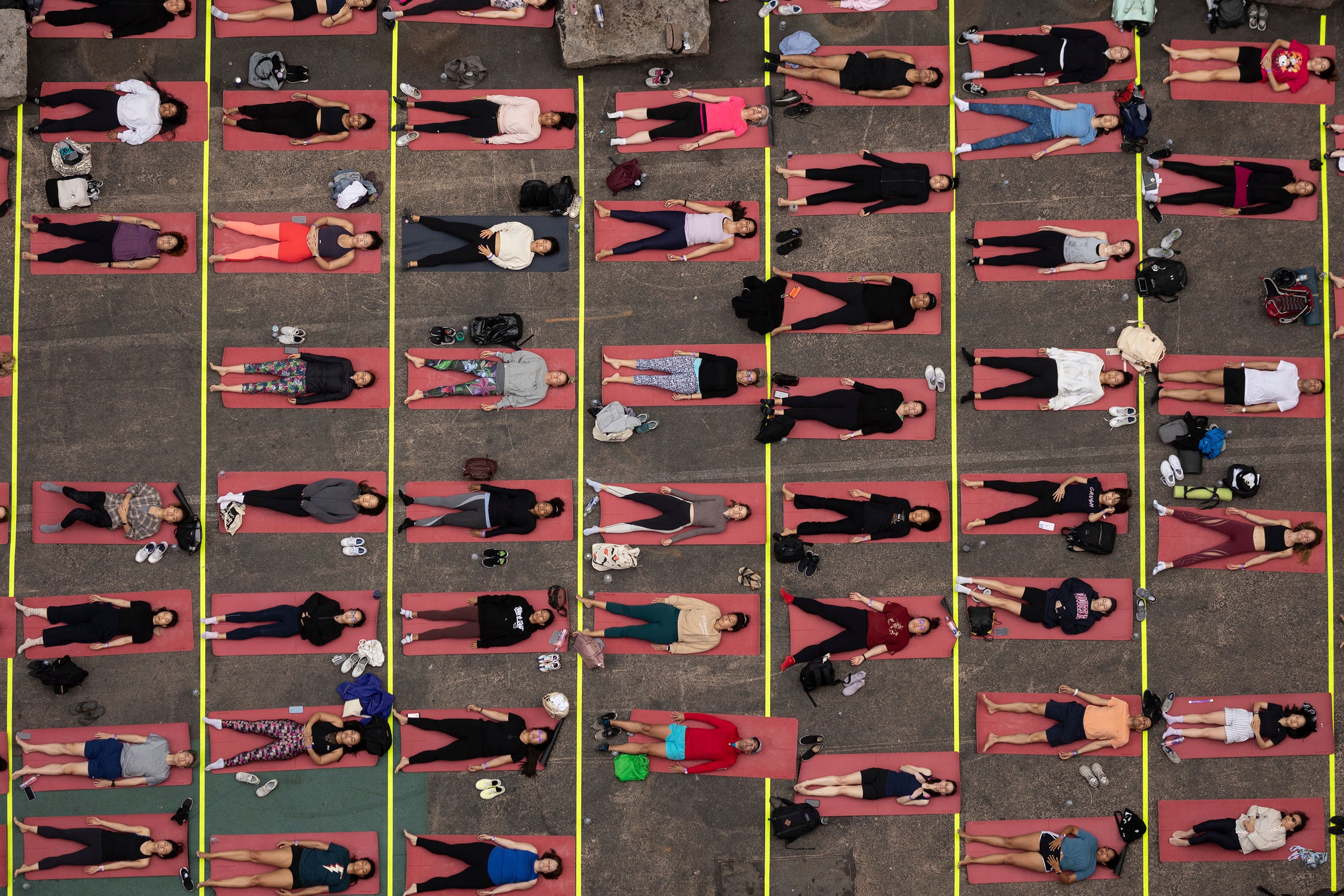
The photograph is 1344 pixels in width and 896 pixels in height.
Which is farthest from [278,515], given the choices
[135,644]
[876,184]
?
[876,184]

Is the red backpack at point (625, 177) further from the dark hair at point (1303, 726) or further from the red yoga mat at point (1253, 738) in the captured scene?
the dark hair at point (1303, 726)

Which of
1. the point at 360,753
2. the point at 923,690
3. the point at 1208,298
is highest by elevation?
the point at 1208,298

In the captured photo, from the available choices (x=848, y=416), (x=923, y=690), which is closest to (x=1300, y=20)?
(x=848, y=416)

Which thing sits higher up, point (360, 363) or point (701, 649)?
point (360, 363)

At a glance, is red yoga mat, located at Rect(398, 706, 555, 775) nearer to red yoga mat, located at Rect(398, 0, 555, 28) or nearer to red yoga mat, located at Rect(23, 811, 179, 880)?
red yoga mat, located at Rect(23, 811, 179, 880)

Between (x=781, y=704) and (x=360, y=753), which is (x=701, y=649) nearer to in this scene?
(x=781, y=704)

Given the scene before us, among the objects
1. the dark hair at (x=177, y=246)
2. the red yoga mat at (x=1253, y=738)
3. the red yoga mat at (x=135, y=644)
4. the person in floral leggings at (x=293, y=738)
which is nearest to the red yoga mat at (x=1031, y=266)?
the red yoga mat at (x=1253, y=738)
